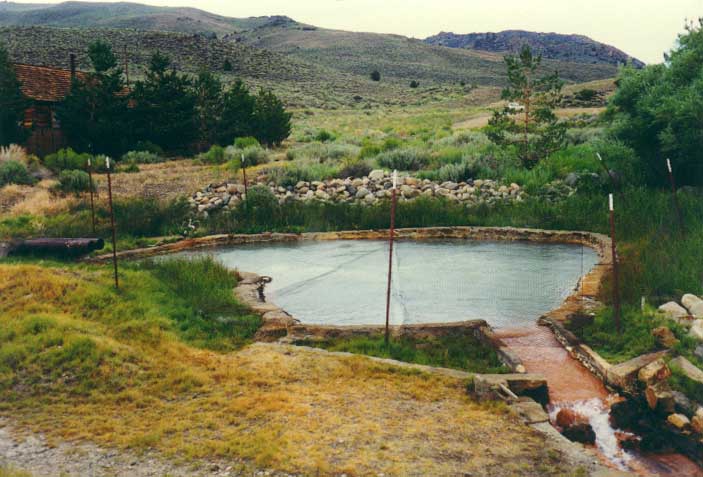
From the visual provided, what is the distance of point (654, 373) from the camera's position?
20.1ft

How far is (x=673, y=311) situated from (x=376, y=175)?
11487 millimetres

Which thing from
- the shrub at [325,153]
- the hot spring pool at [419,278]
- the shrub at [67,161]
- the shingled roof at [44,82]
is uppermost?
the shingled roof at [44,82]

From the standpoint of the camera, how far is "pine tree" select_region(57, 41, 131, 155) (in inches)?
1058

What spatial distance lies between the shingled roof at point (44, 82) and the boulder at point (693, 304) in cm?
2533

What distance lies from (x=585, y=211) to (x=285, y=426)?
10174mm

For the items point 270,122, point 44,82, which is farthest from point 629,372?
point 44,82

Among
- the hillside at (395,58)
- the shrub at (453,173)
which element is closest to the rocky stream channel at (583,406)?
the shrub at (453,173)

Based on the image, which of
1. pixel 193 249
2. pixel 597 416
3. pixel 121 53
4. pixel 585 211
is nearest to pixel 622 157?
pixel 585 211

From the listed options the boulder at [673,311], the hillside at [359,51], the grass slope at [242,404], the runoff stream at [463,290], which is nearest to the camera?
the grass slope at [242,404]

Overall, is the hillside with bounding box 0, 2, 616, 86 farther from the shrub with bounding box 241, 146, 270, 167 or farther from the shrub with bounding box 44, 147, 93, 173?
the shrub with bounding box 241, 146, 270, 167

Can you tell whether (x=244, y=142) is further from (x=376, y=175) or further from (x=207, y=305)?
(x=207, y=305)

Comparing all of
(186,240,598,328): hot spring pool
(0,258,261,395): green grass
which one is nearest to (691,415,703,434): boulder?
(186,240,598,328): hot spring pool

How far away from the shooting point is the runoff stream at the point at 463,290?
6.34 meters

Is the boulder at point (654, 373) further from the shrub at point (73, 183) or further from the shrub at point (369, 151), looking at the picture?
the shrub at point (369, 151)
